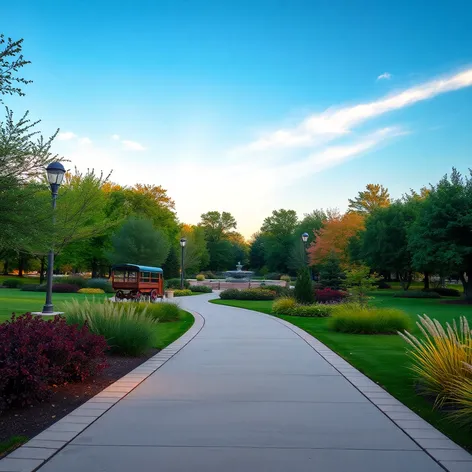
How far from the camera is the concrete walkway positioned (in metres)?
4.32

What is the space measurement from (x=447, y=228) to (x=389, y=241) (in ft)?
41.2

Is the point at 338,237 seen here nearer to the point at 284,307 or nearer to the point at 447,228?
the point at 447,228

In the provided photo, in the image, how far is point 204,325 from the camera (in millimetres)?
16797

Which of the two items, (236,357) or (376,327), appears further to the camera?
(376,327)

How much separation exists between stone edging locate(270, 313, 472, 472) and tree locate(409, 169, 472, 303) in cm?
2571

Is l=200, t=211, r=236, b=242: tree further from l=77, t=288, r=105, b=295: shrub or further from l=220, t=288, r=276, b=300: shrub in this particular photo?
l=220, t=288, r=276, b=300: shrub

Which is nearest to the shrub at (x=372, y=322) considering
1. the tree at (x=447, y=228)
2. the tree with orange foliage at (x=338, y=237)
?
the tree at (x=447, y=228)

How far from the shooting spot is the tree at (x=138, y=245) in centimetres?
5050

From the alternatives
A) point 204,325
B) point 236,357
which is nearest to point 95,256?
point 204,325

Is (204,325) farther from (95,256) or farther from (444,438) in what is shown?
(95,256)

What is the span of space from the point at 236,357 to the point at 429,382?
422 cm

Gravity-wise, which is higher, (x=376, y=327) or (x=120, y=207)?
(x=120, y=207)

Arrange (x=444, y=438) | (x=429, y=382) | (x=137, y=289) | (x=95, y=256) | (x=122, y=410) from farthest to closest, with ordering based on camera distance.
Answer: (x=95, y=256) < (x=137, y=289) < (x=429, y=382) < (x=122, y=410) < (x=444, y=438)

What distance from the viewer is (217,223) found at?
120m
